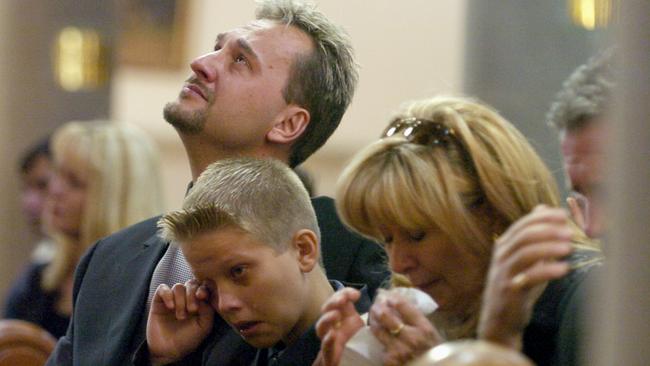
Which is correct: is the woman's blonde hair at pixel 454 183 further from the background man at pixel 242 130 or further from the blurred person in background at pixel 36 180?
the blurred person in background at pixel 36 180

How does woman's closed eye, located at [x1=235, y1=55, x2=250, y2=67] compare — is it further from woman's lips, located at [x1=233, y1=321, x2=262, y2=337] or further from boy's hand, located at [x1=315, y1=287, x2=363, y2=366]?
boy's hand, located at [x1=315, y1=287, x2=363, y2=366]

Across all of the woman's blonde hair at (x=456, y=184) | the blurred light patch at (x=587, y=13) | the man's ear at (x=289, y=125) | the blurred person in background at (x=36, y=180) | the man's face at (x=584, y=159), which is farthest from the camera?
the blurred person in background at (x=36, y=180)

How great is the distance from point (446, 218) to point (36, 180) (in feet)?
13.3

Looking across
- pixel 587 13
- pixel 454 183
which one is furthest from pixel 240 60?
pixel 587 13

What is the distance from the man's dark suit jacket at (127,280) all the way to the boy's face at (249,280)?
0.46 metres

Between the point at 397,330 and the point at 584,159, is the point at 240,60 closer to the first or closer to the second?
the point at 584,159

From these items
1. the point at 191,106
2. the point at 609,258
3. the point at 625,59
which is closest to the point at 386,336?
the point at 609,258

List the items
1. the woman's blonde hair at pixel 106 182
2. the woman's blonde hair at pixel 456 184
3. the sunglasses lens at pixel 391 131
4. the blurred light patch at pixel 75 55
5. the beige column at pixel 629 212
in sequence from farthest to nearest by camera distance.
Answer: the blurred light patch at pixel 75 55 → the woman's blonde hair at pixel 106 182 → the sunglasses lens at pixel 391 131 → the woman's blonde hair at pixel 456 184 → the beige column at pixel 629 212

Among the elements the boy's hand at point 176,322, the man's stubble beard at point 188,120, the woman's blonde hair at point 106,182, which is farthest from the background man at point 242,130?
the woman's blonde hair at point 106,182

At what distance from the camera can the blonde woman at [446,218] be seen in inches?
96.5

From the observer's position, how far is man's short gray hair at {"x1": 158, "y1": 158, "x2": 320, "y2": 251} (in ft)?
9.19

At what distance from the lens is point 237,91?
3.28 metres

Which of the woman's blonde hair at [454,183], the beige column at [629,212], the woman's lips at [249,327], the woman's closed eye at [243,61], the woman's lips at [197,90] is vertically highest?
the beige column at [629,212]

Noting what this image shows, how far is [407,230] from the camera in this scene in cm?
258
